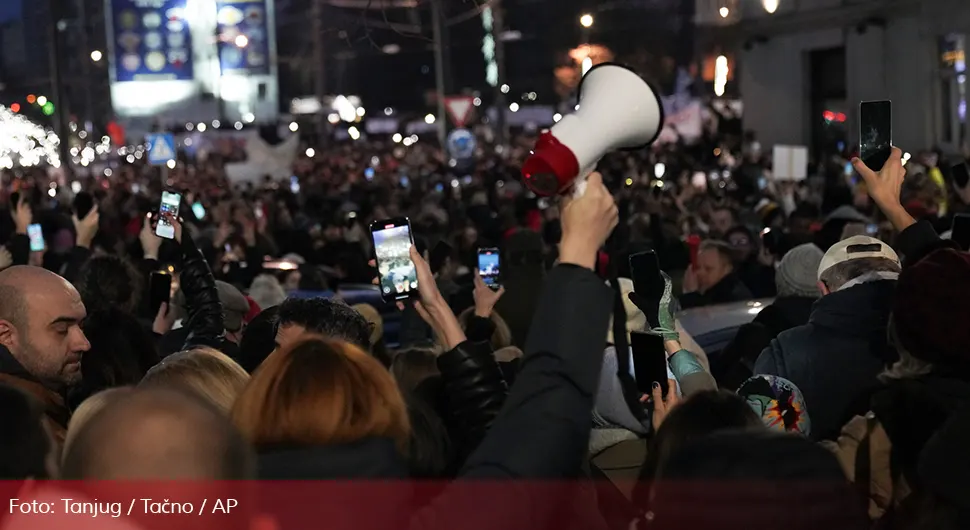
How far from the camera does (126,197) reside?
23250 mm

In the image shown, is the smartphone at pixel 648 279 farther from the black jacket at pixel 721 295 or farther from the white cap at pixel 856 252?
the black jacket at pixel 721 295

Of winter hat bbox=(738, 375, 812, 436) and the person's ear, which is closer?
winter hat bbox=(738, 375, 812, 436)

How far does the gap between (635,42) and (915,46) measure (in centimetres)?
2592

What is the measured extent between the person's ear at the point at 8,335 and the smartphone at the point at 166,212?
9.47 feet

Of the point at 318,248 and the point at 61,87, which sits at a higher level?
the point at 61,87

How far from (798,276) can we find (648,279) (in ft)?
9.86

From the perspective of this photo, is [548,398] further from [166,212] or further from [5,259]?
[5,259]

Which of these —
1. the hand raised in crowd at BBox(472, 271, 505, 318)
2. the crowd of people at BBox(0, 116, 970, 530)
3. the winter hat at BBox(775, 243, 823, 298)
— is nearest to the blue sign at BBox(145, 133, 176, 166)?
the crowd of people at BBox(0, 116, 970, 530)

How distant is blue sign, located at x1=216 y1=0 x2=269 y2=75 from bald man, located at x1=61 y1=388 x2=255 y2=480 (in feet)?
75.9

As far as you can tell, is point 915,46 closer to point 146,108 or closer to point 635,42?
point 146,108

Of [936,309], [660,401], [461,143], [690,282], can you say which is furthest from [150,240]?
[461,143]

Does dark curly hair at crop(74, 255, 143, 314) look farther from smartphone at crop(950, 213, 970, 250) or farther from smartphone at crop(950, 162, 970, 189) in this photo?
smartphone at crop(950, 162, 970, 189)

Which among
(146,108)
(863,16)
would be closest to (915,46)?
(863,16)

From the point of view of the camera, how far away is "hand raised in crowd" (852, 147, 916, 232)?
4648 millimetres
